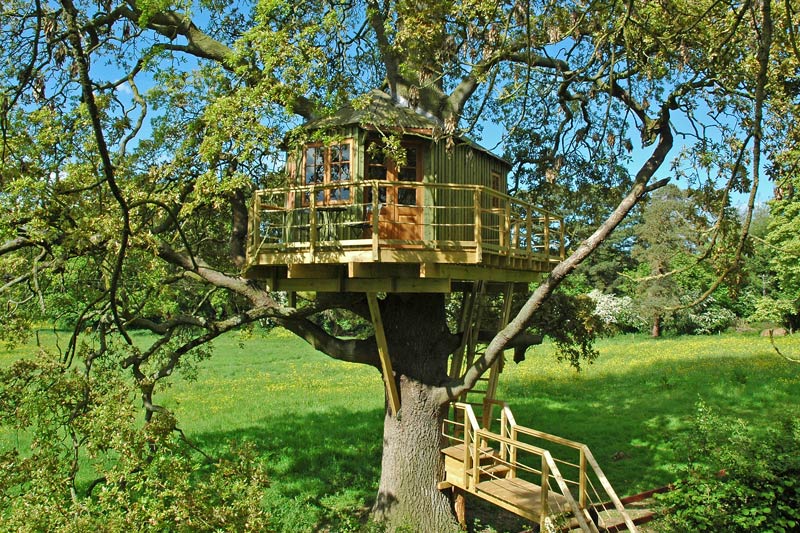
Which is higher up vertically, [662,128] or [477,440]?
[662,128]

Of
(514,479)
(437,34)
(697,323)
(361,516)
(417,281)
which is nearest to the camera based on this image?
(437,34)

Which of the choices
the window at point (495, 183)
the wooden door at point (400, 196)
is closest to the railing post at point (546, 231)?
the window at point (495, 183)

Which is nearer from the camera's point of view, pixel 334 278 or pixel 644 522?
pixel 334 278

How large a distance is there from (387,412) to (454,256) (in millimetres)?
4187

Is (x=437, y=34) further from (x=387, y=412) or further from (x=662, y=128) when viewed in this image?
(x=387, y=412)

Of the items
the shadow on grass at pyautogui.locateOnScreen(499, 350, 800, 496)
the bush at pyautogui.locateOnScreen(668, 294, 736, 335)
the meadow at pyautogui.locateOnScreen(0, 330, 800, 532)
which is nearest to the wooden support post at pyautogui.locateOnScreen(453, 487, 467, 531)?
the meadow at pyautogui.locateOnScreen(0, 330, 800, 532)

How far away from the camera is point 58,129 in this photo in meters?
8.91

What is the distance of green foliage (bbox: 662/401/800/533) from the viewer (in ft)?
29.3

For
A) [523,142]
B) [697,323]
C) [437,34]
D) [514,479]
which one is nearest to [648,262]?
[697,323]

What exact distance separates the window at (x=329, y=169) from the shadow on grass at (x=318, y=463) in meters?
4.41

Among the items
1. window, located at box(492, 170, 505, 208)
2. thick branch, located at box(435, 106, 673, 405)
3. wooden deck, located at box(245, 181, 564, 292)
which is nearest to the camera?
thick branch, located at box(435, 106, 673, 405)

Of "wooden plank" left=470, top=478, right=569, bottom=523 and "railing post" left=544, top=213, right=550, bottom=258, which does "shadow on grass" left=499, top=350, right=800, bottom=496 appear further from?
"railing post" left=544, top=213, right=550, bottom=258

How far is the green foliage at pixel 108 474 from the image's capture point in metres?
5.24

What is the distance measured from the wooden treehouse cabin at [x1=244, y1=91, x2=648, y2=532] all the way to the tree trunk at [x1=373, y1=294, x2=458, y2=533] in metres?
0.35
